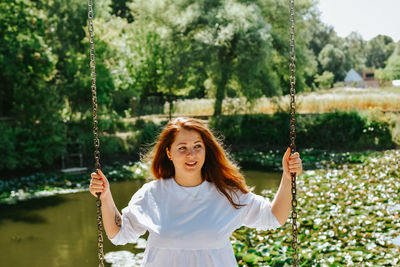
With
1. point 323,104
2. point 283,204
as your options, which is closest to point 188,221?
point 283,204

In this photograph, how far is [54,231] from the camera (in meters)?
8.30

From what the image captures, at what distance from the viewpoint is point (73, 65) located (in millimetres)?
14445

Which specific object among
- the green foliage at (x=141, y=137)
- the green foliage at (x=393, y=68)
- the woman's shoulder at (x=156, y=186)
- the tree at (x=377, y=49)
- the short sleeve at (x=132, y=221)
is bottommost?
the green foliage at (x=141, y=137)

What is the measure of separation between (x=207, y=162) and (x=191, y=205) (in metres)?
0.31

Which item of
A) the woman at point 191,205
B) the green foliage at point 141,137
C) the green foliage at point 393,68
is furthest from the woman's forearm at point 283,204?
the green foliage at point 393,68

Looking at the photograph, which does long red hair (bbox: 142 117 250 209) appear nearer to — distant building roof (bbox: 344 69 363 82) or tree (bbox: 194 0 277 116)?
tree (bbox: 194 0 277 116)

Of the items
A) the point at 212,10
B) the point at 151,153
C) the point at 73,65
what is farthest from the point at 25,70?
the point at 151,153

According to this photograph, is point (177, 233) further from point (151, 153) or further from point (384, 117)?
point (384, 117)

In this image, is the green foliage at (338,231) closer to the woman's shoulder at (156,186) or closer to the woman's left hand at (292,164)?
the woman's left hand at (292,164)

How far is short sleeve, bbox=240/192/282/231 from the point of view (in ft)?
7.75

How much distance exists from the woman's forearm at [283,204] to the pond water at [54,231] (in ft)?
15.4

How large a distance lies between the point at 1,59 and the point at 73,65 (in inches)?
101

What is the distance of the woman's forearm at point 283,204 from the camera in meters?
2.35

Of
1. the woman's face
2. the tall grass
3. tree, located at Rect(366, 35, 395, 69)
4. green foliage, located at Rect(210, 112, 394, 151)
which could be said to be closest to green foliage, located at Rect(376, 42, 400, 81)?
the tall grass
